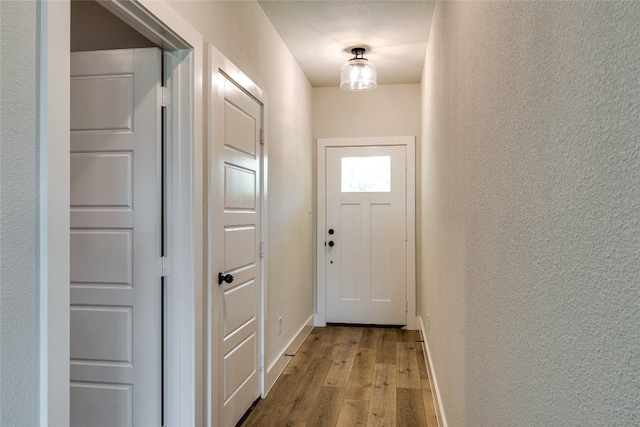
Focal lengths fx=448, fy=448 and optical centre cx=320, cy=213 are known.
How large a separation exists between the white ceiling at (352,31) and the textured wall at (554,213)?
5.82 feet

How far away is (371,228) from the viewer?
16.4 feet

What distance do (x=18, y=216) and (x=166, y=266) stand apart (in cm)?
93

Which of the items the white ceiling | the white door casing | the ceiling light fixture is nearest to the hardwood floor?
the white door casing

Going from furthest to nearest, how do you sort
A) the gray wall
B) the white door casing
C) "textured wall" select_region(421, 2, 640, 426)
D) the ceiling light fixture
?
1. the ceiling light fixture
2. the white door casing
3. the gray wall
4. "textured wall" select_region(421, 2, 640, 426)

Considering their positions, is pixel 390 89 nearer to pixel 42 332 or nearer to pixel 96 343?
pixel 96 343

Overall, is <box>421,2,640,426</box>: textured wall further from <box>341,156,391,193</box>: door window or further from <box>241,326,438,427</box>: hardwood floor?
<box>341,156,391,193</box>: door window

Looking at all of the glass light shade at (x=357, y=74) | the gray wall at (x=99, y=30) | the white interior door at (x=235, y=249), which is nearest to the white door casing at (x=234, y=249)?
the white interior door at (x=235, y=249)

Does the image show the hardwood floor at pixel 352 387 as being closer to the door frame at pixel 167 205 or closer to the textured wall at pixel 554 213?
the door frame at pixel 167 205

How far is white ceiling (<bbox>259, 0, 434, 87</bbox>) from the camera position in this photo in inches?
121

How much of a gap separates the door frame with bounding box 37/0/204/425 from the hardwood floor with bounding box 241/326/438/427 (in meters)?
0.87

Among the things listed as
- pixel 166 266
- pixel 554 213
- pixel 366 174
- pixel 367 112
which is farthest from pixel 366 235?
pixel 554 213

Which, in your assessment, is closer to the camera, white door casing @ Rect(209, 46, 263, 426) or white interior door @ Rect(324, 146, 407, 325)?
white door casing @ Rect(209, 46, 263, 426)

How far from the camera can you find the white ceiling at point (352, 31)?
308 cm

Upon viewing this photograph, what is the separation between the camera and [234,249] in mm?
2564
